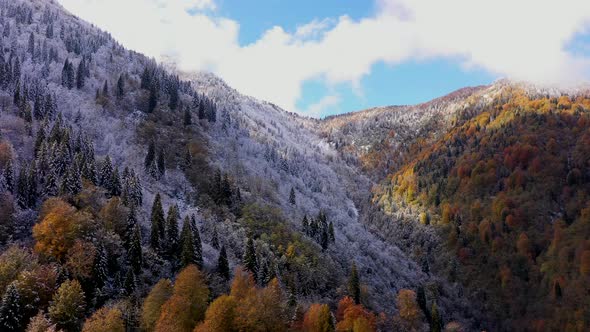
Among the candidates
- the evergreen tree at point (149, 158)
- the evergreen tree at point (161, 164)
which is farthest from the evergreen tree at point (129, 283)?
the evergreen tree at point (149, 158)

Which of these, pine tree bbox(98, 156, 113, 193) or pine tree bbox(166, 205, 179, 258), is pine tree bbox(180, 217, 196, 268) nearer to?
pine tree bbox(166, 205, 179, 258)

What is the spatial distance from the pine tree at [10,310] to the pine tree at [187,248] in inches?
1391

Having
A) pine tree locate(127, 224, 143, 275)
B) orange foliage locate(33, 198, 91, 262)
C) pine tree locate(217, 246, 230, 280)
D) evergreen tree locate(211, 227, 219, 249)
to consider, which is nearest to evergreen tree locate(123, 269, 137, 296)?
pine tree locate(127, 224, 143, 275)

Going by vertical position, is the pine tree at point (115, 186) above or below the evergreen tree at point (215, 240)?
above

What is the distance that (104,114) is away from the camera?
186125 millimetres

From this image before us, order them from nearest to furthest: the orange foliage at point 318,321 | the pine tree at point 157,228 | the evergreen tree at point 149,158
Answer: the orange foliage at point 318,321 < the pine tree at point 157,228 < the evergreen tree at point 149,158

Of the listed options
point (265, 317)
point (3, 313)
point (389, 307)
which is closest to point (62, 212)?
point (3, 313)

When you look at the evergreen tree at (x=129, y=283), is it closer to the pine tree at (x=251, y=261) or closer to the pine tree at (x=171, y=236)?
the pine tree at (x=171, y=236)

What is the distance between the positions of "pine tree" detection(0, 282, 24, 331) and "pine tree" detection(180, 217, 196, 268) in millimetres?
35333

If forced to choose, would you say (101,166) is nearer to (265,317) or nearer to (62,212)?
(62,212)

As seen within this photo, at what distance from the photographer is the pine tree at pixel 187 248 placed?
102m

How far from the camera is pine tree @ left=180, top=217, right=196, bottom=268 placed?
102 metres

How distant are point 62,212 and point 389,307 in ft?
343

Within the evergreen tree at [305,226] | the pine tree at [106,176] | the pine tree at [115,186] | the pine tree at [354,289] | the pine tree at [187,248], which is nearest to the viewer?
the pine tree at [187,248]
